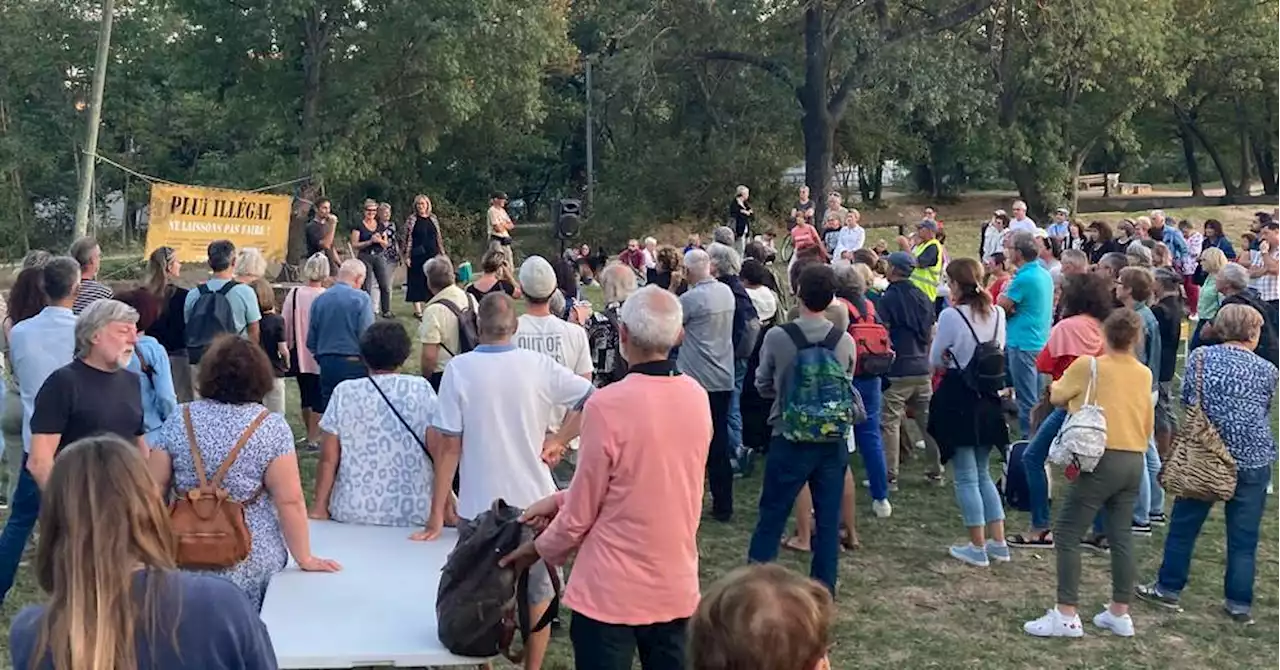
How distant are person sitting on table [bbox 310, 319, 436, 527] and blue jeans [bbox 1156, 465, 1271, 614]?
3526 millimetres

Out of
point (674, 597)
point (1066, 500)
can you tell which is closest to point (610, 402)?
point (674, 597)

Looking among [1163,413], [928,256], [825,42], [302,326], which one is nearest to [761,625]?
[1163,413]

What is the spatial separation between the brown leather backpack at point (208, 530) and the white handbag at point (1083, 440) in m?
3.33

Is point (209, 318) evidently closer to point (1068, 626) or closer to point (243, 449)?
point (243, 449)

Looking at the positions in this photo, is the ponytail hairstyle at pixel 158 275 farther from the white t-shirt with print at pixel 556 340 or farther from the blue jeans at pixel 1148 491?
the blue jeans at pixel 1148 491

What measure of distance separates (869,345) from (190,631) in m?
5.01

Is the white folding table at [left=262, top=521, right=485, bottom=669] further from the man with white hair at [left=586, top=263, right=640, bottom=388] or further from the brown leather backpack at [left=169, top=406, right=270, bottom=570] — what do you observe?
the man with white hair at [left=586, top=263, right=640, bottom=388]

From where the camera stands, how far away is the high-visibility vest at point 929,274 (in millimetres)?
10430

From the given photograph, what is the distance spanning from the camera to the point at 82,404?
14.7 ft

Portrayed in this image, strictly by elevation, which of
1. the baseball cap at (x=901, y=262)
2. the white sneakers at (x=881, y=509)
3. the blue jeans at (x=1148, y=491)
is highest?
the baseball cap at (x=901, y=262)

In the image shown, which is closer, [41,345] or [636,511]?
[636,511]

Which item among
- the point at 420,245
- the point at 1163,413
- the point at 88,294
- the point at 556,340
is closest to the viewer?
the point at 556,340

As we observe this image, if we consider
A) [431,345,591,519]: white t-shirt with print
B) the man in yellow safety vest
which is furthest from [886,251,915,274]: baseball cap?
[431,345,591,519]: white t-shirt with print

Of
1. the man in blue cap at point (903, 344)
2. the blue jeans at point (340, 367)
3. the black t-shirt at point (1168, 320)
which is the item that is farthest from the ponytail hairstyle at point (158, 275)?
the black t-shirt at point (1168, 320)
